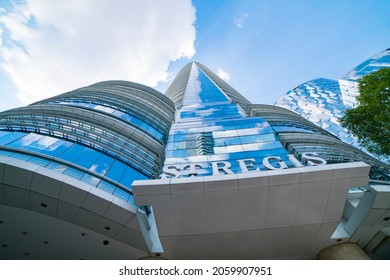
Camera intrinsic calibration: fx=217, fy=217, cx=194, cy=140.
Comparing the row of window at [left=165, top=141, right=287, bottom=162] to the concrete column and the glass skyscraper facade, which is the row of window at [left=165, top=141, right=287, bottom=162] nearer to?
the concrete column

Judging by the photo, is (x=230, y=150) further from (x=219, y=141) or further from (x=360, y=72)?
(x=360, y=72)

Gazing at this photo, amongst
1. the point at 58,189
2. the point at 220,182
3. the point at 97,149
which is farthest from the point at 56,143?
the point at 220,182

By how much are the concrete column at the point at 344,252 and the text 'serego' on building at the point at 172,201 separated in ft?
0.23

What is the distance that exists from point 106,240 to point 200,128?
12095 mm

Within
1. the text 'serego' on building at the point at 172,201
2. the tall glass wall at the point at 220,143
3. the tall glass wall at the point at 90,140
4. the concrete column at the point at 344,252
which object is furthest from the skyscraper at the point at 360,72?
the tall glass wall at the point at 90,140

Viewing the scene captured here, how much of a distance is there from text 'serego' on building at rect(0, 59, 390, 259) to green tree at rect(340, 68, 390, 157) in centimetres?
334

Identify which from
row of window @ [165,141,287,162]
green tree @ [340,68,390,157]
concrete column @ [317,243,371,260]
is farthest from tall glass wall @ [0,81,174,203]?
green tree @ [340,68,390,157]

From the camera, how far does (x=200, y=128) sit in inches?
812

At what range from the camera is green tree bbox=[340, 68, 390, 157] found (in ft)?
45.9

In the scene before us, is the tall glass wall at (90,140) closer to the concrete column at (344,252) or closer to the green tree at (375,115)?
the concrete column at (344,252)

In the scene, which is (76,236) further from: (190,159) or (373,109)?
(373,109)

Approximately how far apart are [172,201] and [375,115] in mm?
14259

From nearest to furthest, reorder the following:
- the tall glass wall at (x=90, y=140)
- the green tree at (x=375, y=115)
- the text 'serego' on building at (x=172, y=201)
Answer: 1. the text 'serego' on building at (x=172, y=201)
2. the tall glass wall at (x=90, y=140)
3. the green tree at (x=375, y=115)

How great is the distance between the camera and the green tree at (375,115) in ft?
45.9
